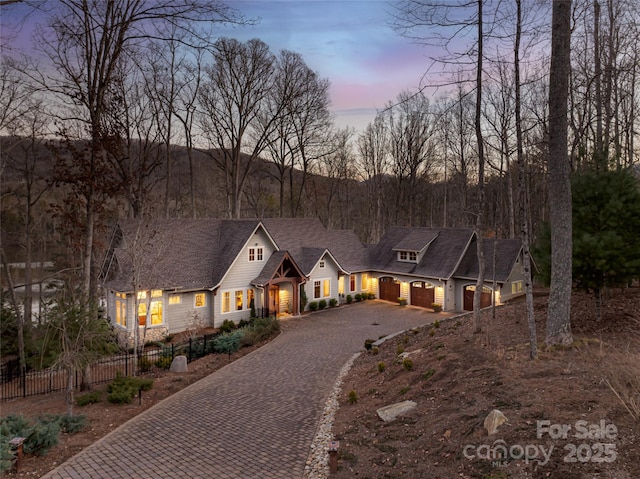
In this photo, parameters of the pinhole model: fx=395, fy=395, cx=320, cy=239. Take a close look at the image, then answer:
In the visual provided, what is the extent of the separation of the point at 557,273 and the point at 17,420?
13.9 m

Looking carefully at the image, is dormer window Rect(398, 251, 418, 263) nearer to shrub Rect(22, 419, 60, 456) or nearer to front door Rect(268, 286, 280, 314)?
front door Rect(268, 286, 280, 314)

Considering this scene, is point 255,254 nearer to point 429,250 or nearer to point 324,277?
point 324,277

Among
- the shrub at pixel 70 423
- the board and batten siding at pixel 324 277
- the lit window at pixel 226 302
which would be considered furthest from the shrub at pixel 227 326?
the shrub at pixel 70 423

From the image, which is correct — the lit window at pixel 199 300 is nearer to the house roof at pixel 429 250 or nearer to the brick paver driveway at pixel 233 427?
the brick paver driveway at pixel 233 427

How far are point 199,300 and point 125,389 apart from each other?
1131 cm

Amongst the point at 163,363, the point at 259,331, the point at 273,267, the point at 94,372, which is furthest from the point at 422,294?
the point at 94,372

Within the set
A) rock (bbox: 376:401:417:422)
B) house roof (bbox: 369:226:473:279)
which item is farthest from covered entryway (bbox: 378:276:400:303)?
rock (bbox: 376:401:417:422)

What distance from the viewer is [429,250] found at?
3031 centimetres

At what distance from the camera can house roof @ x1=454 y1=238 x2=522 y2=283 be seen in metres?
26.7

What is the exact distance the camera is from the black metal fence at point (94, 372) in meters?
15.1

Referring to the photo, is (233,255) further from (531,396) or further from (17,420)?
(531,396)

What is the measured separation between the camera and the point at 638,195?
1142 centimetres

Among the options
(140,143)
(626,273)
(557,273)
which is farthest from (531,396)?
(140,143)

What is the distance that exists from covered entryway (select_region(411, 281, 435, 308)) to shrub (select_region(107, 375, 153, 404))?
2052 cm
